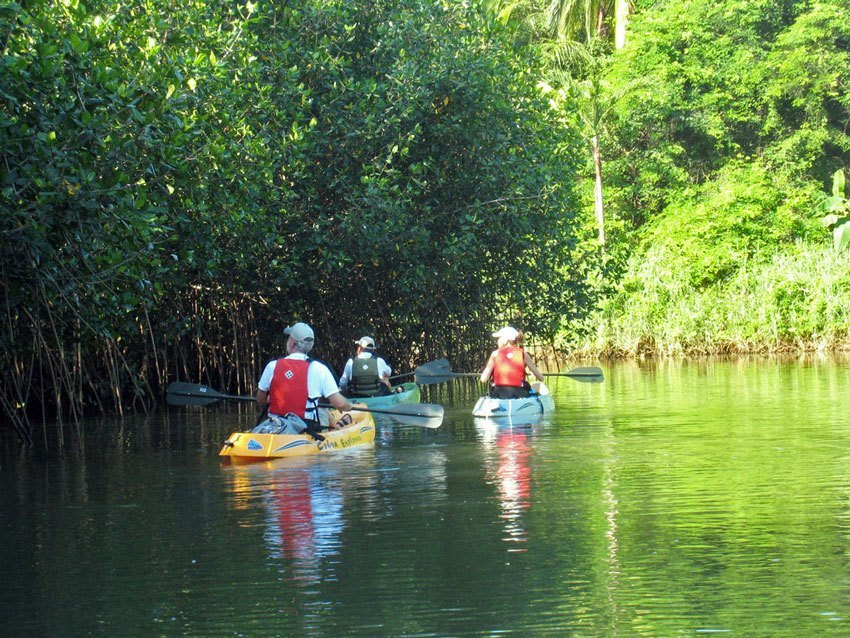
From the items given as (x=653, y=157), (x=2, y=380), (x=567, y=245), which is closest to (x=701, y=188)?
(x=653, y=157)

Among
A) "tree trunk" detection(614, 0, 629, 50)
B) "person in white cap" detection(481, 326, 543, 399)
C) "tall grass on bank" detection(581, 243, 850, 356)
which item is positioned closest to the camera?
"person in white cap" detection(481, 326, 543, 399)

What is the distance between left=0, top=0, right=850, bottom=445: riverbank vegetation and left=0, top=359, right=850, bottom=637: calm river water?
2.62m

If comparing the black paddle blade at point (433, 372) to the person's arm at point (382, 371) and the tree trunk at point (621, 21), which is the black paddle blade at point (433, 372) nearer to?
the person's arm at point (382, 371)

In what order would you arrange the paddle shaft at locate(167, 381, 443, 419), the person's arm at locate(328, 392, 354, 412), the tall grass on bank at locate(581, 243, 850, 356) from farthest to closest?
the tall grass on bank at locate(581, 243, 850, 356)
the paddle shaft at locate(167, 381, 443, 419)
the person's arm at locate(328, 392, 354, 412)

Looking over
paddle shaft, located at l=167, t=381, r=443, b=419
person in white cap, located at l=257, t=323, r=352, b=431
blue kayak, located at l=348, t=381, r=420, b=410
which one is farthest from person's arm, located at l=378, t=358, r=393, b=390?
person in white cap, located at l=257, t=323, r=352, b=431

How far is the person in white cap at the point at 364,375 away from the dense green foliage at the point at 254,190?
209 centimetres

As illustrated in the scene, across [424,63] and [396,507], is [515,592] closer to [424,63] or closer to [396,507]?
[396,507]

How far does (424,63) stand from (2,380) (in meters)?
8.04

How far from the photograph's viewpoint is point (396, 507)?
31.2 feet

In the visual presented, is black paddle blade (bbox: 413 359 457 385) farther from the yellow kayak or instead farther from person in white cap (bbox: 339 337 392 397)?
the yellow kayak

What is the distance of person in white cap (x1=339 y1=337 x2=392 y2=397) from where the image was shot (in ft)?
→ 57.3

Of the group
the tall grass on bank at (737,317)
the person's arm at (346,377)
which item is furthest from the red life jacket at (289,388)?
the tall grass on bank at (737,317)

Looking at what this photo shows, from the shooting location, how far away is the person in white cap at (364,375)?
17469mm

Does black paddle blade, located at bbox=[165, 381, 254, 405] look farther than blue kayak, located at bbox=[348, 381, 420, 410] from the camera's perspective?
No
